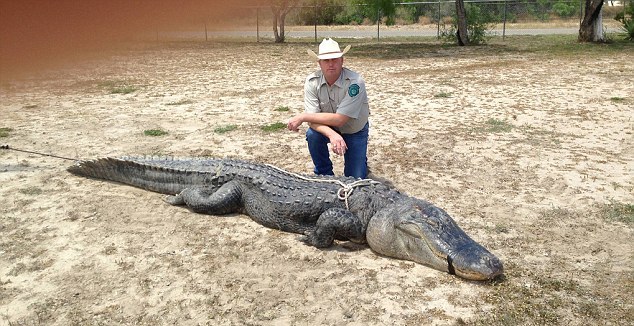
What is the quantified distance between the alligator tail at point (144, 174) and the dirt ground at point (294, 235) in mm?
125

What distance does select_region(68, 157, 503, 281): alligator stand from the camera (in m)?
3.61

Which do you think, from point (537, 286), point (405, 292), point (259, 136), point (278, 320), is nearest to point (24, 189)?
point (259, 136)

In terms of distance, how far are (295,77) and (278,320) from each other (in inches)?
390

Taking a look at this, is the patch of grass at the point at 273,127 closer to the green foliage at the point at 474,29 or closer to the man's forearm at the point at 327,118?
the man's forearm at the point at 327,118

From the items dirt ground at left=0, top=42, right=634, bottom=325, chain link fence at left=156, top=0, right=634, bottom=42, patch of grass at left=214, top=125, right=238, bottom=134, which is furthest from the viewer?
chain link fence at left=156, top=0, right=634, bottom=42

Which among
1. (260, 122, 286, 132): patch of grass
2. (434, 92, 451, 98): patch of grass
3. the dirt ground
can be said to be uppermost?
(434, 92, 451, 98): patch of grass

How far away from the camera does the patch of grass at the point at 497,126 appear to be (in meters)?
7.30

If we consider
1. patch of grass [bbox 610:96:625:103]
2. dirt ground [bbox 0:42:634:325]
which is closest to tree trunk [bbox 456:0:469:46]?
dirt ground [bbox 0:42:634:325]

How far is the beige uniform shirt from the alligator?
0.76m

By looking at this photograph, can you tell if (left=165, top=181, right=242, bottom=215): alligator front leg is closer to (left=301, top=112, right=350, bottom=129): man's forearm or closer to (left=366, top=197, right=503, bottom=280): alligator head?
(left=301, top=112, right=350, bottom=129): man's forearm

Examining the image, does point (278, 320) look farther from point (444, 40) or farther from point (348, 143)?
point (444, 40)

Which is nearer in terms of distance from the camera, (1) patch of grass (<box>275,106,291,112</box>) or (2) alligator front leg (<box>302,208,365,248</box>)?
(2) alligator front leg (<box>302,208,365,248</box>)

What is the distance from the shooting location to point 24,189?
17.1ft

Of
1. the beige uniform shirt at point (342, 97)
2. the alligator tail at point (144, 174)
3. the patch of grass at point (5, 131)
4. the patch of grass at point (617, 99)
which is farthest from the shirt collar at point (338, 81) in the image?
the patch of grass at point (617, 99)
